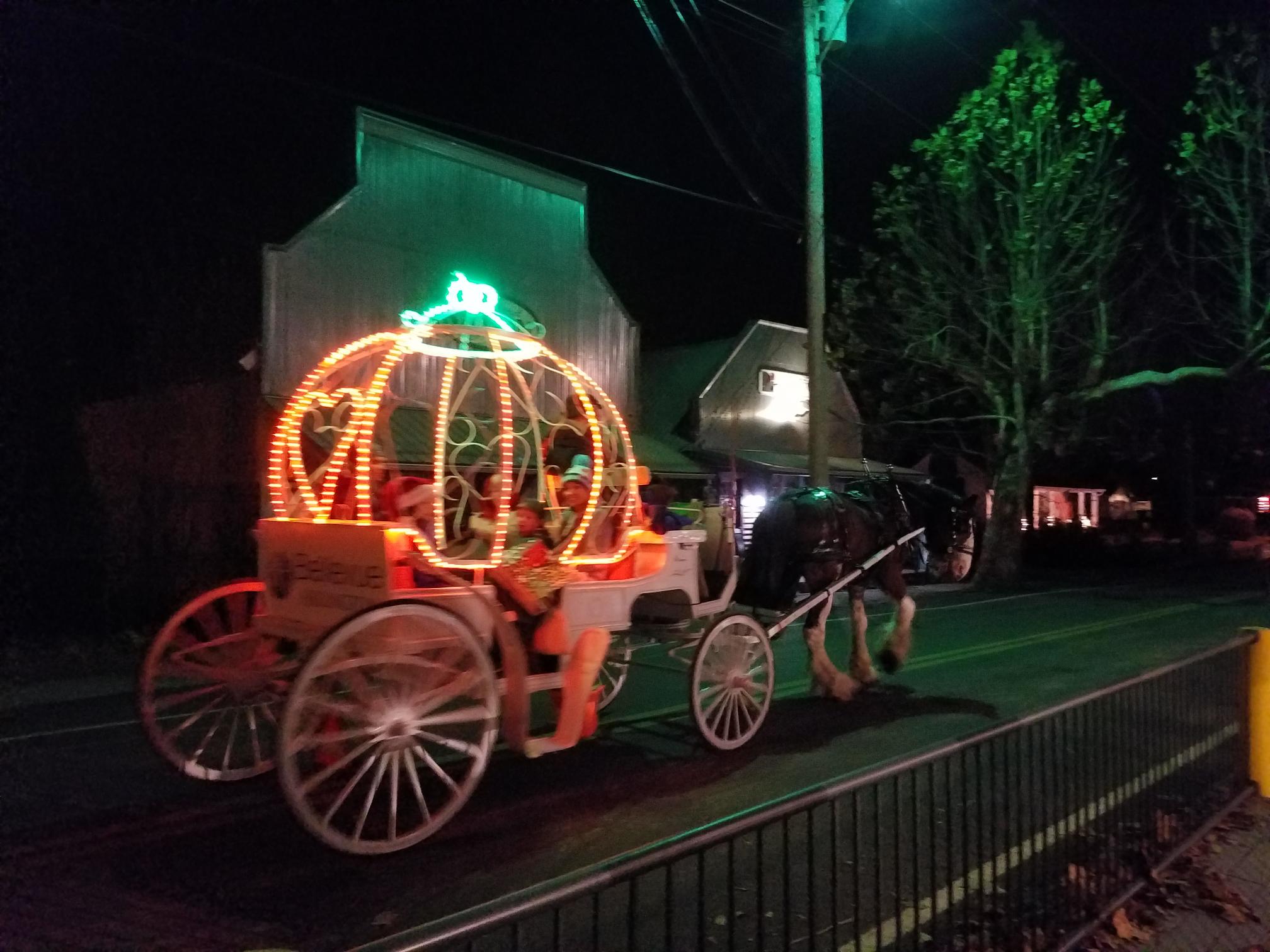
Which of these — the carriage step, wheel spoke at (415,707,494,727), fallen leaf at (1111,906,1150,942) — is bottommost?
fallen leaf at (1111,906,1150,942)

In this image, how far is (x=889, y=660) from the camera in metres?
8.37

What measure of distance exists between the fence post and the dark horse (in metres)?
2.68

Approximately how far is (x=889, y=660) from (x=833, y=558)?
127 cm

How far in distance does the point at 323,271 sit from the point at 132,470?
4.12 metres

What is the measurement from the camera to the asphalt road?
13.0ft

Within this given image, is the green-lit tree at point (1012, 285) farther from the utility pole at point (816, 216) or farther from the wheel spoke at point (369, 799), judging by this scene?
the wheel spoke at point (369, 799)

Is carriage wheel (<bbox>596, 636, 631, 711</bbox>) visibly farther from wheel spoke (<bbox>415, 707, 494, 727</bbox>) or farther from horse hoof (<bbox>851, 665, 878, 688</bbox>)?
horse hoof (<bbox>851, 665, 878, 688</bbox>)

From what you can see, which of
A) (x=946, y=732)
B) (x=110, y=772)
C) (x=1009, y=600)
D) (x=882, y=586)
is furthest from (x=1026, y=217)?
(x=110, y=772)

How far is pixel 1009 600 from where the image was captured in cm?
1805

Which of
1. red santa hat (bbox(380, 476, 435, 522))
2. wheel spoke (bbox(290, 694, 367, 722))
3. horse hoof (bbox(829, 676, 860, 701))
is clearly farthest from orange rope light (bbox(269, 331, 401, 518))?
horse hoof (bbox(829, 676, 860, 701))

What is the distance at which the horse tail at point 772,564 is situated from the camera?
765 centimetres

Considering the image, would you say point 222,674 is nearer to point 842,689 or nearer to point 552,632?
point 552,632

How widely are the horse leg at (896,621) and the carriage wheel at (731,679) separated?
206cm

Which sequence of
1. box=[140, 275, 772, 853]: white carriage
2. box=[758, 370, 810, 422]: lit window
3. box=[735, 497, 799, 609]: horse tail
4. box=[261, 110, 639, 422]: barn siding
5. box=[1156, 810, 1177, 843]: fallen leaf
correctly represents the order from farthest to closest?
box=[758, 370, 810, 422]: lit window → box=[261, 110, 639, 422]: barn siding → box=[735, 497, 799, 609]: horse tail → box=[1156, 810, 1177, 843]: fallen leaf → box=[140, 275, 772, 853]: white carriage
